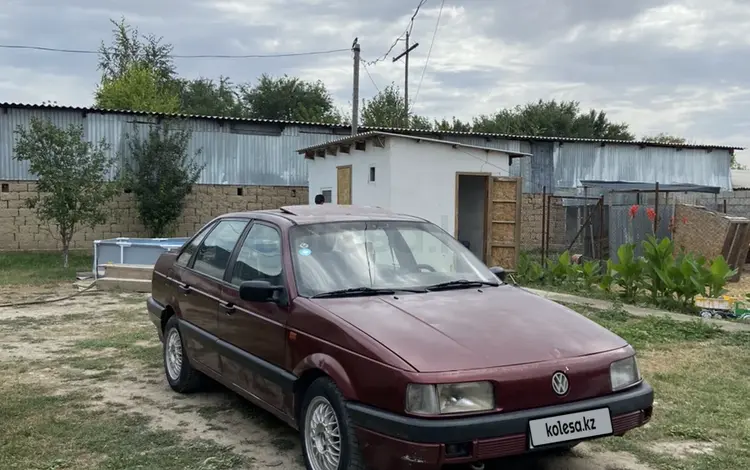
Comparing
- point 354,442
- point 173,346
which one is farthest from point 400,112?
point 354,442

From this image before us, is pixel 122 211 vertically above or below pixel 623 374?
above

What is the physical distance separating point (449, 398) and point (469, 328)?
510mm

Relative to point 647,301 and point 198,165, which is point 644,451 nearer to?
point 647,301

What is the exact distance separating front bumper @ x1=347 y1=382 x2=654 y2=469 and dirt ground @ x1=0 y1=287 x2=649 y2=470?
0.81 metres

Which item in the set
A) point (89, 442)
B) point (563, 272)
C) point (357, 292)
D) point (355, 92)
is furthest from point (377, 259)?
point (355, 92)

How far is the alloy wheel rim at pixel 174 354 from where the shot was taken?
575 centimetres

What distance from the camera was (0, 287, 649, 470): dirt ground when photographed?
4.21 meters

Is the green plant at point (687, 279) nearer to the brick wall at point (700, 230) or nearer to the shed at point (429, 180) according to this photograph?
the shed at point (429, 180)

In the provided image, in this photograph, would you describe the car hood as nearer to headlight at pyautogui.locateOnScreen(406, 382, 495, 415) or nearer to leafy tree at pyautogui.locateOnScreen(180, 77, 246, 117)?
headlight at pyautogui.locateOnScreen(406, 382, 495, 415)

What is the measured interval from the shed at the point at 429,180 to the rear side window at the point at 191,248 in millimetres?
7796

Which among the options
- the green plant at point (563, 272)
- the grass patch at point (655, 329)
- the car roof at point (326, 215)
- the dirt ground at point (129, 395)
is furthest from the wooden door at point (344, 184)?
the car roof at point (326, 215)

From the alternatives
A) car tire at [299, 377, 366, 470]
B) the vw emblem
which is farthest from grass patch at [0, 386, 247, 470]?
the vw emblem

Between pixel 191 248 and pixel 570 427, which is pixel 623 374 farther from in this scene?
pixel 191 248

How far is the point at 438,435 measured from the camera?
309 centimetres
